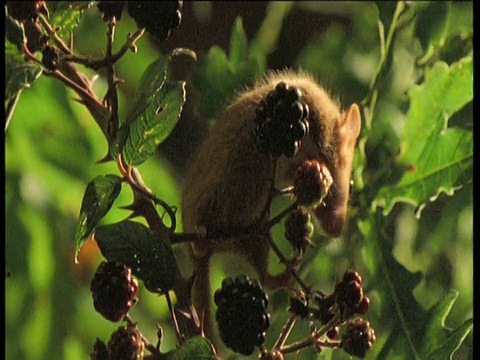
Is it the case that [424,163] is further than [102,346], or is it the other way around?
[424,163]

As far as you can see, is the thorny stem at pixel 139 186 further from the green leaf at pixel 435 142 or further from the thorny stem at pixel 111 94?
the green leaf at pixel 435 142

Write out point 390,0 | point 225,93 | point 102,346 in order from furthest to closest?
1. point 390,0
2. point 225,93
3. point 102,346

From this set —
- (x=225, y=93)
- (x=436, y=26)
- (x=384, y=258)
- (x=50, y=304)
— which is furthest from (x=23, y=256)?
(x=436, y=26)

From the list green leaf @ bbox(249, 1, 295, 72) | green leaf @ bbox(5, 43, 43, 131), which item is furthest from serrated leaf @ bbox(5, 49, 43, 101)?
green leaf @ bbox(249, 1, 295, 72)

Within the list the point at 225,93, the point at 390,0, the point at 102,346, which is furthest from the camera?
the point at 390,0

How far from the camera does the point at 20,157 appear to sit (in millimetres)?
575

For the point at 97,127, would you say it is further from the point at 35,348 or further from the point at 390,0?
the point at 390,0

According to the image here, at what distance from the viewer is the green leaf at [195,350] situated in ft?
1.66

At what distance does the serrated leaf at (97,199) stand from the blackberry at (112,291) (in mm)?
31

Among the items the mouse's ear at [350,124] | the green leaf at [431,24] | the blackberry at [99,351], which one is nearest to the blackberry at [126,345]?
the blackberry at [99,351]

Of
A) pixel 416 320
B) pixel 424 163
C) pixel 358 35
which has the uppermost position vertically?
pixel 358 35

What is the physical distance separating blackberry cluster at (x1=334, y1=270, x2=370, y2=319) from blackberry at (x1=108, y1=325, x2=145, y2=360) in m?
0.13

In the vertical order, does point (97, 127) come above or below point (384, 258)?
above

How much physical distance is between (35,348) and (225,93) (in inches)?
9.2
